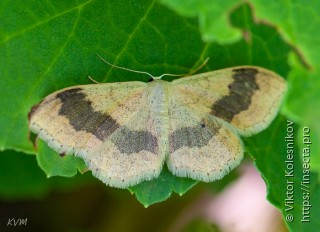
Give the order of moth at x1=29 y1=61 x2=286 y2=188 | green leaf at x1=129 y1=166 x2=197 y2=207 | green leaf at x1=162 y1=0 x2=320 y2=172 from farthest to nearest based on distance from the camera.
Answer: green leaf at x1=129 y1=166 x2=197 y2=207 < moth at x1=29 y1=61 x2=286 y2=188 < green leaf at x1=162 y1=0 x2=320 y2=172

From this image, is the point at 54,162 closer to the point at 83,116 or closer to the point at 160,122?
the point at 83,116

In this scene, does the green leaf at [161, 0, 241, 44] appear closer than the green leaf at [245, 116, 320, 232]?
Yes

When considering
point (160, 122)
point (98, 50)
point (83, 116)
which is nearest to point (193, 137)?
point (160, 122)

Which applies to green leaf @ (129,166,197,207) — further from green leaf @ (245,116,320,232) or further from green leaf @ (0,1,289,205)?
green leaf @ (245,116,320,232)

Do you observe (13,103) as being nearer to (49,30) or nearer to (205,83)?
(49,30)

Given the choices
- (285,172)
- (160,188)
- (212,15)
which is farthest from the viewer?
(285,172)

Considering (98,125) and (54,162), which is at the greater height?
(98,125)

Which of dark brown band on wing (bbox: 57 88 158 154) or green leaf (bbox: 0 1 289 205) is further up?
green leaf (bbox: 0 1 289 205)

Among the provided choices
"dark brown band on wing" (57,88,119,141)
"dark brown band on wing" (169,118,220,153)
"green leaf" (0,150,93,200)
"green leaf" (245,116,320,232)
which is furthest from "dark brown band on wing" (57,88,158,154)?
"green leaf" (0,150,93,200)
